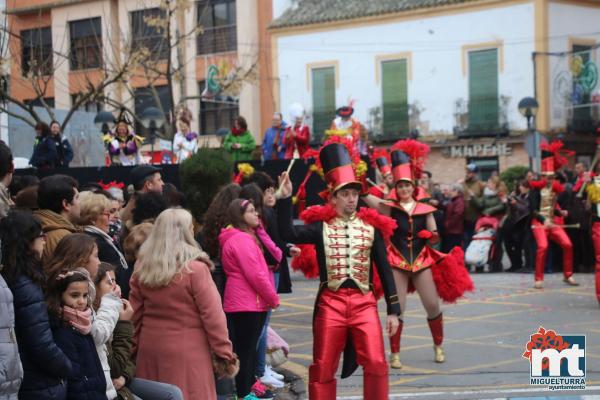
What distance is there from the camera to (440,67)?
132 ft

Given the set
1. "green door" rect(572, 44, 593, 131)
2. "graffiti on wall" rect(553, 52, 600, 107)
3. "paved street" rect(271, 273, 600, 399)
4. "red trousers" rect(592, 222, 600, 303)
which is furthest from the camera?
"green door" rect(572, 44, 593, 131)

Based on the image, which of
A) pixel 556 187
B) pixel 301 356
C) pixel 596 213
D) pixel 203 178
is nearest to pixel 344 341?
pixel 301 356

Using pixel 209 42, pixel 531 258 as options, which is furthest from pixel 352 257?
pixel 209 42

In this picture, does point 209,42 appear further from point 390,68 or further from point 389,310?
point 389,310

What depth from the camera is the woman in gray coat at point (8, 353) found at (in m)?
5.34

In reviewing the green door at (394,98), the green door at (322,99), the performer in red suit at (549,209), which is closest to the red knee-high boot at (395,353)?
the performer in red suit at (549,209)

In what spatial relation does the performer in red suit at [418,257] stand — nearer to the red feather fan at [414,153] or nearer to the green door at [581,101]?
the red feather fan at [414,153]

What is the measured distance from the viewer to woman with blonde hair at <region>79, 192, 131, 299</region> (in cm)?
751

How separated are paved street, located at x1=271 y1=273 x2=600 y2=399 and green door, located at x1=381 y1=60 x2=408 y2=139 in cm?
2275

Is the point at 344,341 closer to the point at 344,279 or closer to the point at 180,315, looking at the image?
the point at 344,279

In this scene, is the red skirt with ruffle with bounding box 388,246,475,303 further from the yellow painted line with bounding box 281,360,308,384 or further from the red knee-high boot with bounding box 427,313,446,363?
the yellow painted line with bounding box 281,360,308,384

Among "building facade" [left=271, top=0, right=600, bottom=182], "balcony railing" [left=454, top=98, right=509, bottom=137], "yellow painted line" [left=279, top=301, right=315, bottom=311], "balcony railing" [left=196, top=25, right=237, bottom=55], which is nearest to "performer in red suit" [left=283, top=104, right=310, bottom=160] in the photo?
"yellow painted line" [left=279, top=301, right=315, bottom=311]

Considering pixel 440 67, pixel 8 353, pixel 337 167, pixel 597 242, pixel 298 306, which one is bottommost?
pixel 298 306

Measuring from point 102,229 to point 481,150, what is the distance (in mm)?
32363
